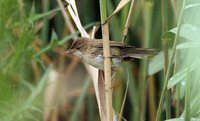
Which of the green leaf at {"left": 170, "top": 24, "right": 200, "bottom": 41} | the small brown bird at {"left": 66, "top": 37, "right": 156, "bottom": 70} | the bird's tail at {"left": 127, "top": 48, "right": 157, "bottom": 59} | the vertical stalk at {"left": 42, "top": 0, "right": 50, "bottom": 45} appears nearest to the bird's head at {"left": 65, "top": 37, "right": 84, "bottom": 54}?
the small brown bird at {"left": 66, "top": 37, "right": 156, "bottom": 70}

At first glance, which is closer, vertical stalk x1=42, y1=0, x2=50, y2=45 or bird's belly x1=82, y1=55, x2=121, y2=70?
bird's belly x1=82, y1=55, x2=121, y2=70

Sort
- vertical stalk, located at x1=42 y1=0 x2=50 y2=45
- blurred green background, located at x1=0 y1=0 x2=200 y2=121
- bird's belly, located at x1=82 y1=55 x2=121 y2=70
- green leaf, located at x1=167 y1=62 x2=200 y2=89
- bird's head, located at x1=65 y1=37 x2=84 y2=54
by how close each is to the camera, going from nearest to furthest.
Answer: green leaf, located at x1=167 y1=62 x2=200 y2=89 < bird's belly, located at x1=82 y1=55 x2=121 y2=70 < bird's head, located at x1=65 y1=37 x2=84 y2=54 < blurred green background, located at x1=0 y1=0 x2=200 y2=121 < vertical stalk, located at x1=42 y1=0 x2=50 y2=45

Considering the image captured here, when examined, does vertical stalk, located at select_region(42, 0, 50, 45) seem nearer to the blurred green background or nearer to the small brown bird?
the blurred green background

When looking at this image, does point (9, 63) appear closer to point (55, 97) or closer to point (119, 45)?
point (119, 45)

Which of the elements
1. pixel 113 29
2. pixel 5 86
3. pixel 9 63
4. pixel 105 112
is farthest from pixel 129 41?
pixel 5 86

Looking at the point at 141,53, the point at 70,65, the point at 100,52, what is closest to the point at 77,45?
the point at 100,52

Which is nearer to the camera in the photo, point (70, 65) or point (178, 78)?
point (178, 78)

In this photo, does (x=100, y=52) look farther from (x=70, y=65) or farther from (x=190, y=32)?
(x=70, y=65)

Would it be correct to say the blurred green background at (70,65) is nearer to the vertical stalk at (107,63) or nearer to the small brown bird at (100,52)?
the small brown bird at (100,52)
